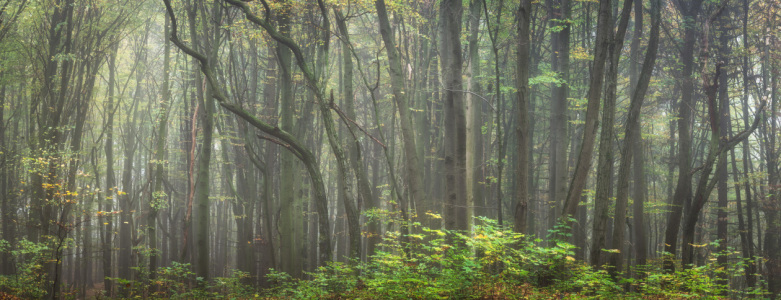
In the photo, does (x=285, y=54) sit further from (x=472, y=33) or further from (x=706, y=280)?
(x=706, y=280)

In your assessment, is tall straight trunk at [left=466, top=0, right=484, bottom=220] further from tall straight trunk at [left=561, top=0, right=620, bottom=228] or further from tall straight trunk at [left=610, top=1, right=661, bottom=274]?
tall straight trunk at [left=561, top=0, right=620, bottom=228]

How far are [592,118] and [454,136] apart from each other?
2.68 meters

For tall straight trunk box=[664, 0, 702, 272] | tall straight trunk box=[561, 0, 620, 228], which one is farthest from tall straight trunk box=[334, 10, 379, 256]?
tall straight trunk box=[664, 0, 702, 272]

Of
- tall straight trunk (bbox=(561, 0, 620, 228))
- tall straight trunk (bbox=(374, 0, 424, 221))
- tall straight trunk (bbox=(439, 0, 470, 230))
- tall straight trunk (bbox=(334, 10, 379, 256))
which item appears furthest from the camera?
tall straight trunk (bbox=(374, 0, 424, 221))

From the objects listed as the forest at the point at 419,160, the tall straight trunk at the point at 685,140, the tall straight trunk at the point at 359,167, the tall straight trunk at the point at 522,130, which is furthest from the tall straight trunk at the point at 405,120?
the tall straight trunk at the point at 685,140

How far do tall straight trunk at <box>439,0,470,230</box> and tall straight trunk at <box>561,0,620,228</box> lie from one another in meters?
2.13

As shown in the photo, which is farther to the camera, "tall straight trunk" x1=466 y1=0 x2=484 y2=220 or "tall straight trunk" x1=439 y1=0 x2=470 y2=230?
"tall straight trunk" x1=466 y1=0 x2=484 y2=220

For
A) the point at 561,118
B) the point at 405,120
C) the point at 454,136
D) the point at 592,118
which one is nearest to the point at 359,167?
the point at 405,120

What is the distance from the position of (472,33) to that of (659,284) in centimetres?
818

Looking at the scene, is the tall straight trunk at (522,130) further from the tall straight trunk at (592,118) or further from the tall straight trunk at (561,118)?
the tall straight trunk at (561,118)

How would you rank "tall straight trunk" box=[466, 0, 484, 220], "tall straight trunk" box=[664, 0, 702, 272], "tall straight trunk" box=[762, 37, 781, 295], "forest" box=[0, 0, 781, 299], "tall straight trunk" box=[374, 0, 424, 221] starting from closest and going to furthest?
"forest" box=[0, 0, 781, 299], "tall straight trunk" box=[374, 0, 424, 221], "tall straight trunk" box=[664, 0, 702, 272], "tall straight trunk" box=[466, 0, 484, 220], "tall straight trunk" box=[762, 37, 781, 295]

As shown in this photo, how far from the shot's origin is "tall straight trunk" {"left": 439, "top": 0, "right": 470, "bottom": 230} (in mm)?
9570

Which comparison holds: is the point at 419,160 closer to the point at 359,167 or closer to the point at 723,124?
the point at 359,167

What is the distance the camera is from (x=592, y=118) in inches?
334
